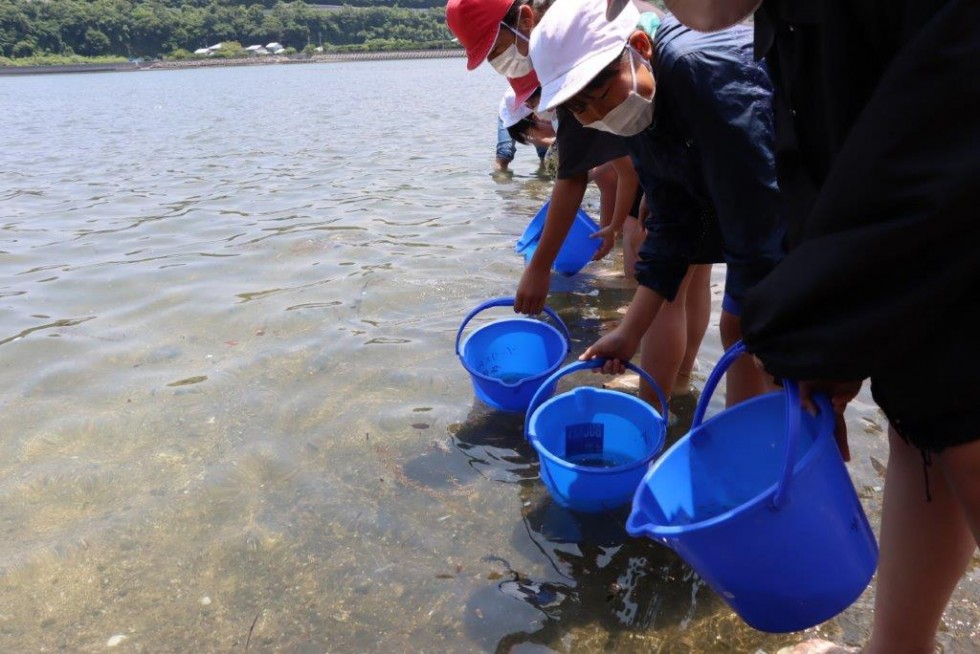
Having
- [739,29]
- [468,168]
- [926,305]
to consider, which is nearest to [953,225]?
[926,305]

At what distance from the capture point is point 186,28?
9362 centimetres

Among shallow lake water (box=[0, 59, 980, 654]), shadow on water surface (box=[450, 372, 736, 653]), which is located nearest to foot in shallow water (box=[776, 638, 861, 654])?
shallow lake water (box=[0, 59, 980, 654])

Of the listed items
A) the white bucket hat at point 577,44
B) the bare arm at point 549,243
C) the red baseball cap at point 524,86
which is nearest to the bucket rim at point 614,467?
the bare arm at point 549,243

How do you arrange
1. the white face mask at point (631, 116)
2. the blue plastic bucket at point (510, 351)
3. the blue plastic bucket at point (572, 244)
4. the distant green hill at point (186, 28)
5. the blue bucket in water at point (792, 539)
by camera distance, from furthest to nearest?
1. the distant green hill at point (186, 28)
2. the blue plastic bucket at point (572, 244)
3. the blue plastic bucket at point (510, 351)
4. the white face mask at point (631, 116)
5. the blue bucket in water at point (792, 539)

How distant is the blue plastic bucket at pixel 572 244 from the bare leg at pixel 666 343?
4.93ft

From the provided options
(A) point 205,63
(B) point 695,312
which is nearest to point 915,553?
(B) point 695,312

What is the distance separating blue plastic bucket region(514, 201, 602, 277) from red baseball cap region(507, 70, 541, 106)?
799 millimetres

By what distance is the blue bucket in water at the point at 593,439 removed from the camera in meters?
2.12

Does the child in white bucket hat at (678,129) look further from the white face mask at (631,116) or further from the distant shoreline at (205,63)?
the distant shoreline at (205,63)

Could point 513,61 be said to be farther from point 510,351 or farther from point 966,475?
point 966,475

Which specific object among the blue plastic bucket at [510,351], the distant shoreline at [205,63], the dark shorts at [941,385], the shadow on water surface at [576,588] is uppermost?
the dark shorts at [941,385]

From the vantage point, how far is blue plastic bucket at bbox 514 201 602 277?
13.8 ft

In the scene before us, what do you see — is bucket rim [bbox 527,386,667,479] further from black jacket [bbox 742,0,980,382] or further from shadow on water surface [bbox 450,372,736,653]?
black jacket [bbox 742,0,980,382]

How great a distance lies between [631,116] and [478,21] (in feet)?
4.60
